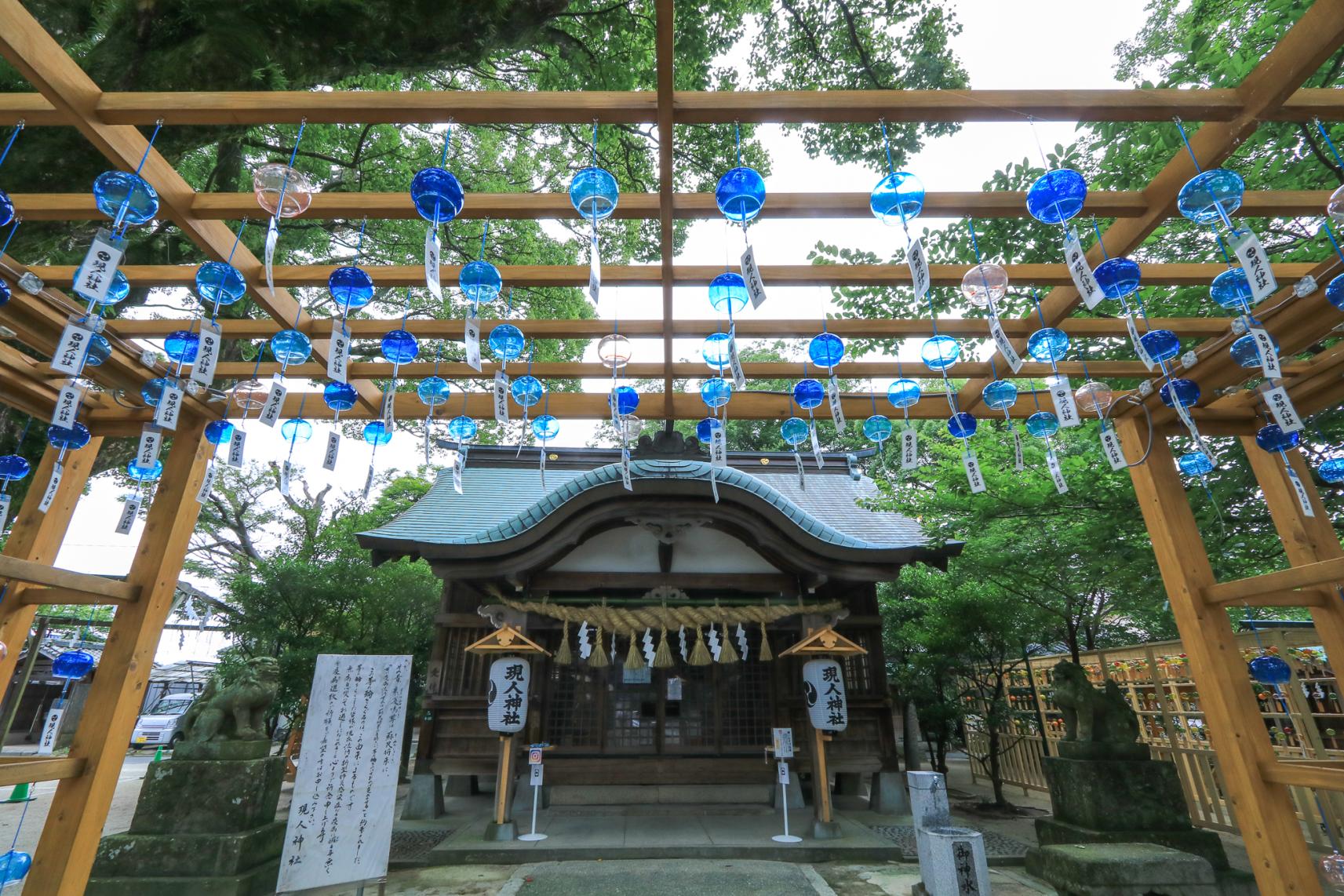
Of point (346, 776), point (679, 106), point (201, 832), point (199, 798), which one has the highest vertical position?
point (679, 106)

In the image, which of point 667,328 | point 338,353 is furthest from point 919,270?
point 338,353

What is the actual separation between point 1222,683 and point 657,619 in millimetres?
5562

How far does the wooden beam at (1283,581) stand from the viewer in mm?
3289

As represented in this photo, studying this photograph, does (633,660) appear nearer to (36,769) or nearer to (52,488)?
(36,769)

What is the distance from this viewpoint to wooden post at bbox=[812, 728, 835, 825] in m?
7.01

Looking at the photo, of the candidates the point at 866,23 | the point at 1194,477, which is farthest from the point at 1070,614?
the point at 866,23

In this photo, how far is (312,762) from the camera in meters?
4.84

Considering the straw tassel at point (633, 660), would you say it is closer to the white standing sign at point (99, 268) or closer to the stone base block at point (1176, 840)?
the stone base block at point (1176, 840)

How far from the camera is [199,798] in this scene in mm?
5352

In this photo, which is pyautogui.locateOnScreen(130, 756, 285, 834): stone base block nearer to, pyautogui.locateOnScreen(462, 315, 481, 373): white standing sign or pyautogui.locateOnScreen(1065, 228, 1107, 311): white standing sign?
pyautogui.locateOnScreen(462, 315, 481, 373): white standing sign

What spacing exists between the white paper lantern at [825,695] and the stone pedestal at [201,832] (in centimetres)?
580

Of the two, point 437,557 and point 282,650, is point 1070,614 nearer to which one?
point 437,557

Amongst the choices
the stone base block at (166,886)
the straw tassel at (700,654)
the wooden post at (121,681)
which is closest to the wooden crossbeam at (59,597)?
the wooden post at (121,681)

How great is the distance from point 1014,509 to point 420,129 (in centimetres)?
1078
